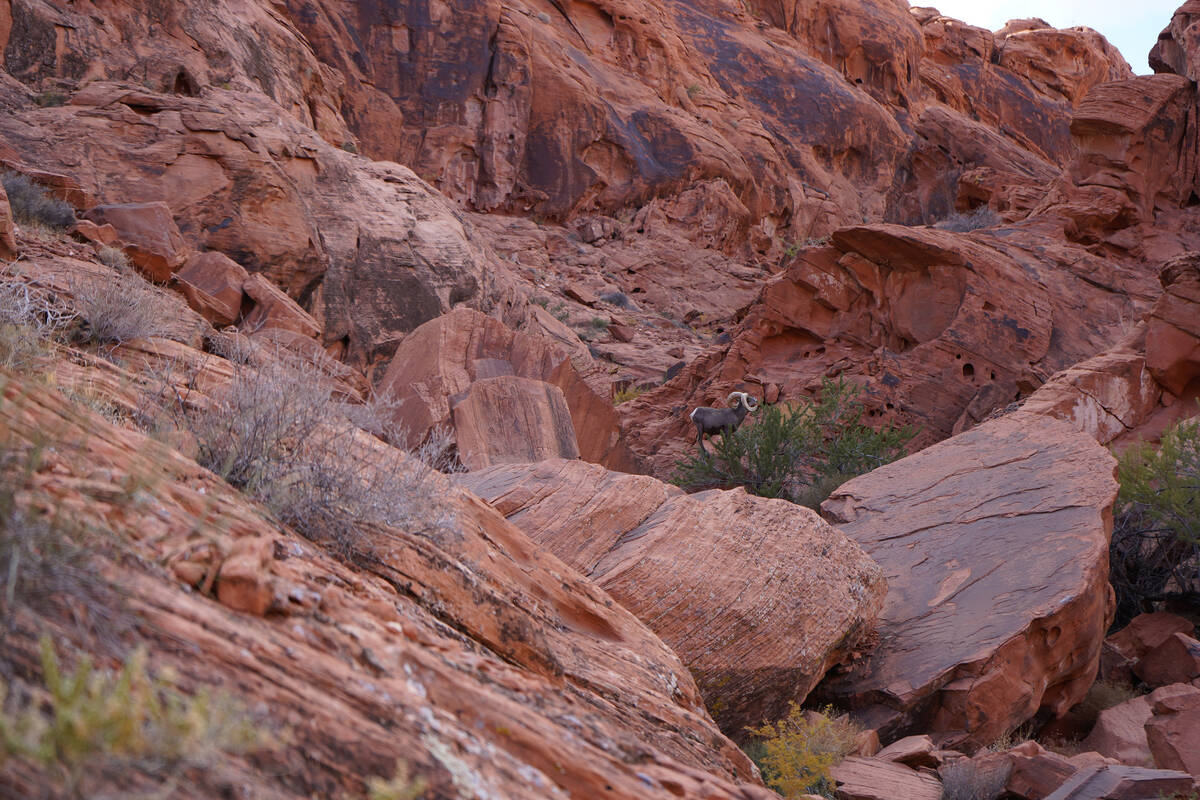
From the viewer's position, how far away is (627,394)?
68.1 ft

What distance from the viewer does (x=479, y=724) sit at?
239 centimetres

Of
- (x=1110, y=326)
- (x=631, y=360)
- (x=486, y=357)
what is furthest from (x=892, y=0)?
(x=486, y=357)

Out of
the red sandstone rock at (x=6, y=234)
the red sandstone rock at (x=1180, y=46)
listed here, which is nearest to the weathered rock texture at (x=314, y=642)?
the red sandstone rock at (x=6, y=234)

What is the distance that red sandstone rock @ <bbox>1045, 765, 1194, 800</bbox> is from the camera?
187 inches

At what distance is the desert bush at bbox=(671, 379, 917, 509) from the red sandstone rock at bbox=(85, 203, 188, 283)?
26.5 feet

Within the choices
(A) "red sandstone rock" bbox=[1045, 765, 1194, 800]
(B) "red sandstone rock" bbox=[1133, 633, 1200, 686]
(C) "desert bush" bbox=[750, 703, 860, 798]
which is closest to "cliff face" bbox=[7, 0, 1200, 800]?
(C) "desert bush" bbox=[750, 703, 860, 798]

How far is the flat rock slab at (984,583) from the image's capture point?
648 cm

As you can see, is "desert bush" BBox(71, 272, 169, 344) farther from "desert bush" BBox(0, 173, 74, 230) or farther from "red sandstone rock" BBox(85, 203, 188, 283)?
"desert bush" BBox(0, 173, 74, 230)

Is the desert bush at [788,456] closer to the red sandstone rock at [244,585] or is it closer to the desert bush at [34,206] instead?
the desert bush at [34,206]

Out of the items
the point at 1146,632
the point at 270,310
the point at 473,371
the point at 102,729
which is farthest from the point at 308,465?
the point at 1146,632

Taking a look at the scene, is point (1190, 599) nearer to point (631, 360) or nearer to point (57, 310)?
point (57, 310)

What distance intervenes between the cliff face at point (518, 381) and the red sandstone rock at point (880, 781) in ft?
2.11

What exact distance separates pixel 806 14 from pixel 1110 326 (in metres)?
37.2

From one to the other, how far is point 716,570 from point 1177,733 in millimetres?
3345
